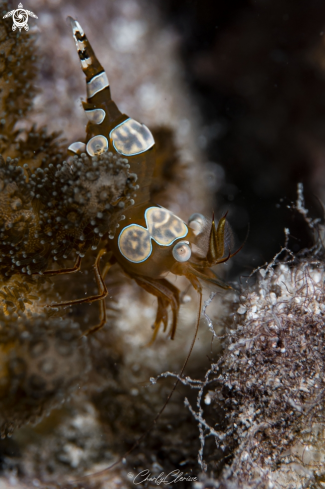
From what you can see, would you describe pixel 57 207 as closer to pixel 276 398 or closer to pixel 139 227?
pixel 139 227

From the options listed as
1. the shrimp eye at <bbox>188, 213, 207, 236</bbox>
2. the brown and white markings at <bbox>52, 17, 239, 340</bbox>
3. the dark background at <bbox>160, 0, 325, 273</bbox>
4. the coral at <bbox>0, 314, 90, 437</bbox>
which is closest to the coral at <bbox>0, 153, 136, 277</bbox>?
the brown and white markings at <bbox>52, 17, 239, 340</bbox>

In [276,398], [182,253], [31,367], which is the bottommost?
[31,367]

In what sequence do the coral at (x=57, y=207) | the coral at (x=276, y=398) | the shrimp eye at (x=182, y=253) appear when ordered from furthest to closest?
1. the shrimp eye at (x=182, y=253)
2. the coral at (x=276, y=398)
3. the coral at (x=57, y=207)

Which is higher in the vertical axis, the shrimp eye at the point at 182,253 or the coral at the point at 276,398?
the shrimp eye at the point at 182,253

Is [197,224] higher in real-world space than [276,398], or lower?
higher

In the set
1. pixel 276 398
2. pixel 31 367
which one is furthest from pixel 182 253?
pixel 31 367

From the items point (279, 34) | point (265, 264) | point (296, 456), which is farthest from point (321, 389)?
point (279, 34)
